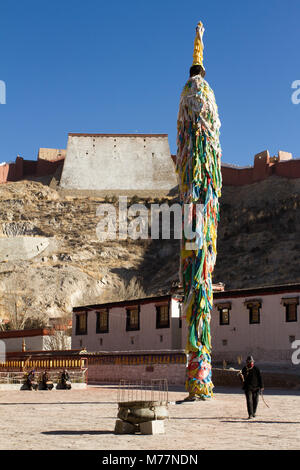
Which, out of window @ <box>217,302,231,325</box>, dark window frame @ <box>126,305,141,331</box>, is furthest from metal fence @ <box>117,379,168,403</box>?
dark window frame @ <box>126,305,141,331</box>

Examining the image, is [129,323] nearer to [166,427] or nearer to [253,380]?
[253,380]

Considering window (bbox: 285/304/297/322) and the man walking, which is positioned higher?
window (bbox: 285/304/297/322)

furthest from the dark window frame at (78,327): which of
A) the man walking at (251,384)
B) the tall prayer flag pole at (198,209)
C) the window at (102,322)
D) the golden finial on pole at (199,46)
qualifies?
the man walking at (251,384)

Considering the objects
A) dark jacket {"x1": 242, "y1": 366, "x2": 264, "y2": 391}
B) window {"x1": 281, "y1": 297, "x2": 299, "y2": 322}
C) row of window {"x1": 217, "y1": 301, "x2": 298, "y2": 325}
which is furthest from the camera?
row of window {"x1": 217, "y1": 301, "x2": 298, "y2": 325}

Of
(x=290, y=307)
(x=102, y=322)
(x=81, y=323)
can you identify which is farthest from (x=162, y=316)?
(x=290, y=307)

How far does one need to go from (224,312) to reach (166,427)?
77.6ft

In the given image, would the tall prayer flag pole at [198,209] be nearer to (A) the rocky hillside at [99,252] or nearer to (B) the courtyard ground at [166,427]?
(B) the courtyard ground at [166,427]

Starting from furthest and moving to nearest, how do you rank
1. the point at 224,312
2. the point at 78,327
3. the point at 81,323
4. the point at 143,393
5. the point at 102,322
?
the point at 78,327 < the point at 81,323 < the point at 102,322 < the point at 224,312 < the point at 143,393

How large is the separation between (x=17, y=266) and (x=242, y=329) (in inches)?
1727

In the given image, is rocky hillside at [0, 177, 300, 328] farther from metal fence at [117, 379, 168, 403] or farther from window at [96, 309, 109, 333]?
metal fence at [117, 379, 168, 403]

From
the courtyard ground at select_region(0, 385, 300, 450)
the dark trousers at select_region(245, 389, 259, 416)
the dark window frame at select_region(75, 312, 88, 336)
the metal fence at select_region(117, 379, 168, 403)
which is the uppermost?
the dark window frame at select_region(75, 312, 88, 336)

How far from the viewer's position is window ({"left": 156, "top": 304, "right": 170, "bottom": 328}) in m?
37.9

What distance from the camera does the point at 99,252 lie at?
81312 millimetres
